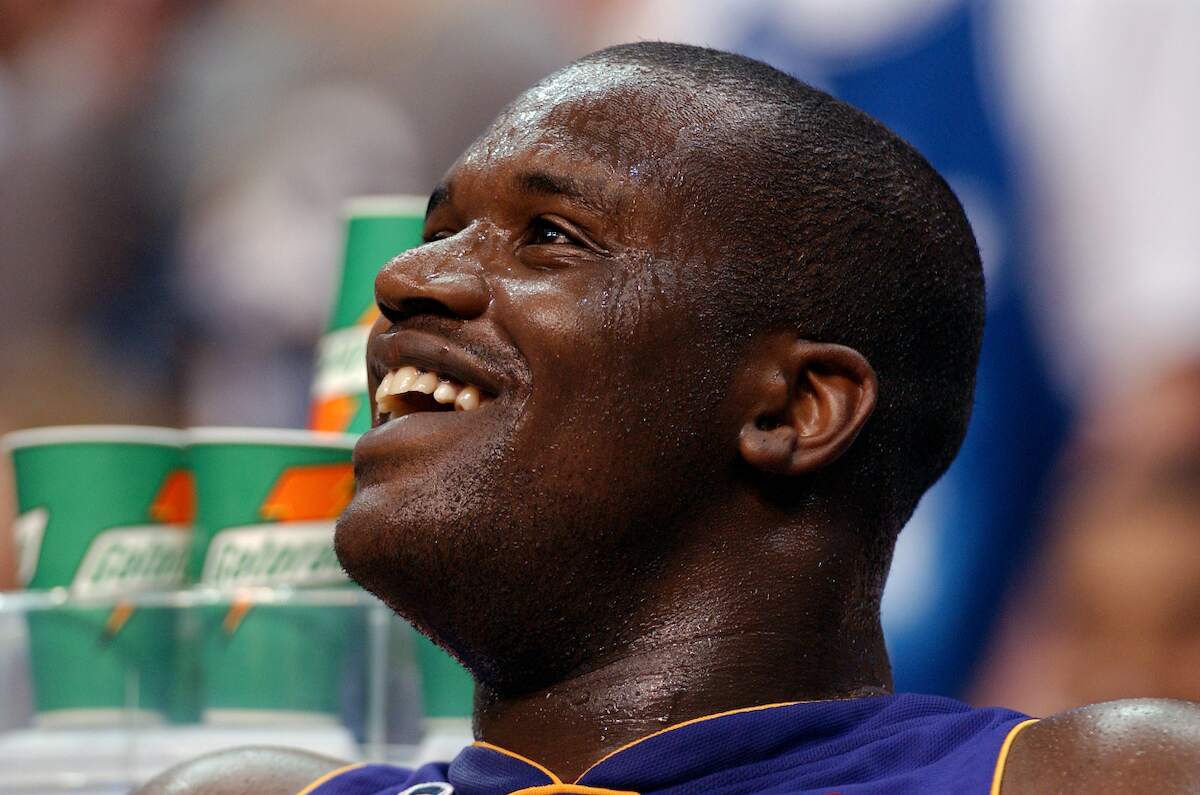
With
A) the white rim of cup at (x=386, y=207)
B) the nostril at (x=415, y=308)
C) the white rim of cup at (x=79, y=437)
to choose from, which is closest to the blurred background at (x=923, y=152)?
the white rim of cup at (x=386, y=207)

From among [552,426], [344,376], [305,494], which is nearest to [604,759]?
[552,426]

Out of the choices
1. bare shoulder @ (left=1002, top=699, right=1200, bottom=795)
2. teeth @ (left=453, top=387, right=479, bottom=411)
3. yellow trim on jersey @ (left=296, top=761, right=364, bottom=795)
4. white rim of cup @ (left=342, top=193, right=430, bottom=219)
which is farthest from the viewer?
white rim of cup @ (left=342, top=193, right=430, bottom=219)

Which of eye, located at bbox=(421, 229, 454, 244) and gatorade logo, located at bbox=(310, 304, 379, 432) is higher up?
eye, located at bbox=(421, 229, 454, 244)

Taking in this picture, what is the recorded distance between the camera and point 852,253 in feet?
4.31

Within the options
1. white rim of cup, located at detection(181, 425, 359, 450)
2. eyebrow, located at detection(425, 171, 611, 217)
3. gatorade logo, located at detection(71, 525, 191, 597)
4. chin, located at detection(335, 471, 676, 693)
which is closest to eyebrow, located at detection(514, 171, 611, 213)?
eyebrow, located at detection(425, 171, 611, 217)

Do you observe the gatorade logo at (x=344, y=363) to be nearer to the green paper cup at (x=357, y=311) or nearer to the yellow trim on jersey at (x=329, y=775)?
the green paper cup at (x=357, y=311)

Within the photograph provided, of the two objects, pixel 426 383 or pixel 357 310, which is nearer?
pixel 426 383

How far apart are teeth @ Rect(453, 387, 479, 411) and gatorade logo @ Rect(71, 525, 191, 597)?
495mm

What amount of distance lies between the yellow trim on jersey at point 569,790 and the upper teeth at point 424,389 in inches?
11.3

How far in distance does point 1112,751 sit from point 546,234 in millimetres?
576

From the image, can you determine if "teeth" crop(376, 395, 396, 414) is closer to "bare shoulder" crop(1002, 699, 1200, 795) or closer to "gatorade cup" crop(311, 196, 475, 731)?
"gatorade cup" crop(311, 196, 475, 731)

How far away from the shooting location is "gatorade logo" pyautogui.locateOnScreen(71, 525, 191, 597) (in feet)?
5.20

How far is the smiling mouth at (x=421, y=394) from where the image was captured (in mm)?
1271

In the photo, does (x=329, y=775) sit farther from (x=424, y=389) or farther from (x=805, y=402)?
(x=805, y=402)
